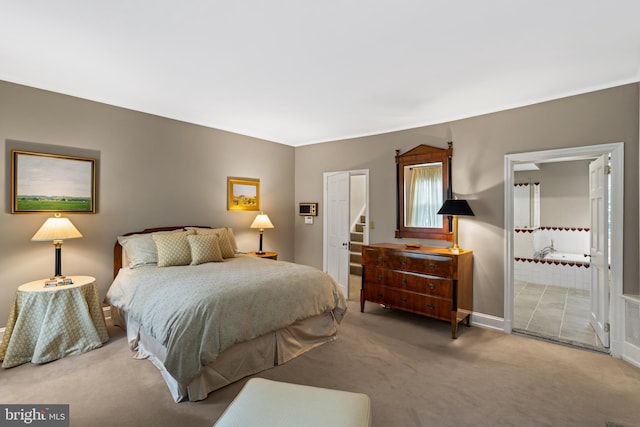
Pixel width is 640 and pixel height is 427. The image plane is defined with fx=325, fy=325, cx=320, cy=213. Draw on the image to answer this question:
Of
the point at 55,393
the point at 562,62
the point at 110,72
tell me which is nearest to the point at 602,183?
the point at 562,62

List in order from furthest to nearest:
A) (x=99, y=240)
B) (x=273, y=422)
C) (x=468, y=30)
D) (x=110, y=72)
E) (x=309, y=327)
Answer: (x=99, y=240) → (x=309, y=327) → (x=110, y=72) → (x=468, y=30) → (x=273, y=422)

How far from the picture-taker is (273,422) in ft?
4.73

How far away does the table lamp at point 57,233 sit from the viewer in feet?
9.82

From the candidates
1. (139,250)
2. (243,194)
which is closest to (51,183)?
(139,250)

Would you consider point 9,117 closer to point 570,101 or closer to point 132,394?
point 132,394

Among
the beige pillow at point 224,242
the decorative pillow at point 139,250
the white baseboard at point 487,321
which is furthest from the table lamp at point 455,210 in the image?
the decorative pillow at point 139,250

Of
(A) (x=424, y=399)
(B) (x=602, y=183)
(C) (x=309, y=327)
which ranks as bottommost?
A: (A) (x=424, y=399)

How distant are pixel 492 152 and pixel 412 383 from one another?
2.73 meters

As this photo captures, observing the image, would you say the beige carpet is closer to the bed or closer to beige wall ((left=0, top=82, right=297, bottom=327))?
the bed

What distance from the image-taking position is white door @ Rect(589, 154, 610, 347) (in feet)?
10.5

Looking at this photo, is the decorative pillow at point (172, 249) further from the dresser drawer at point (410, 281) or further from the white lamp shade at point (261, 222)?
the dresser drawer at point (410, 281)

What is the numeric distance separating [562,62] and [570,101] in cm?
85

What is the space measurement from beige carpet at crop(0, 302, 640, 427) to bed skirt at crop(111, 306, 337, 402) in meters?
0.07

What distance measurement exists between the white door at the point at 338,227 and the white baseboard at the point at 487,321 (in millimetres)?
1902
